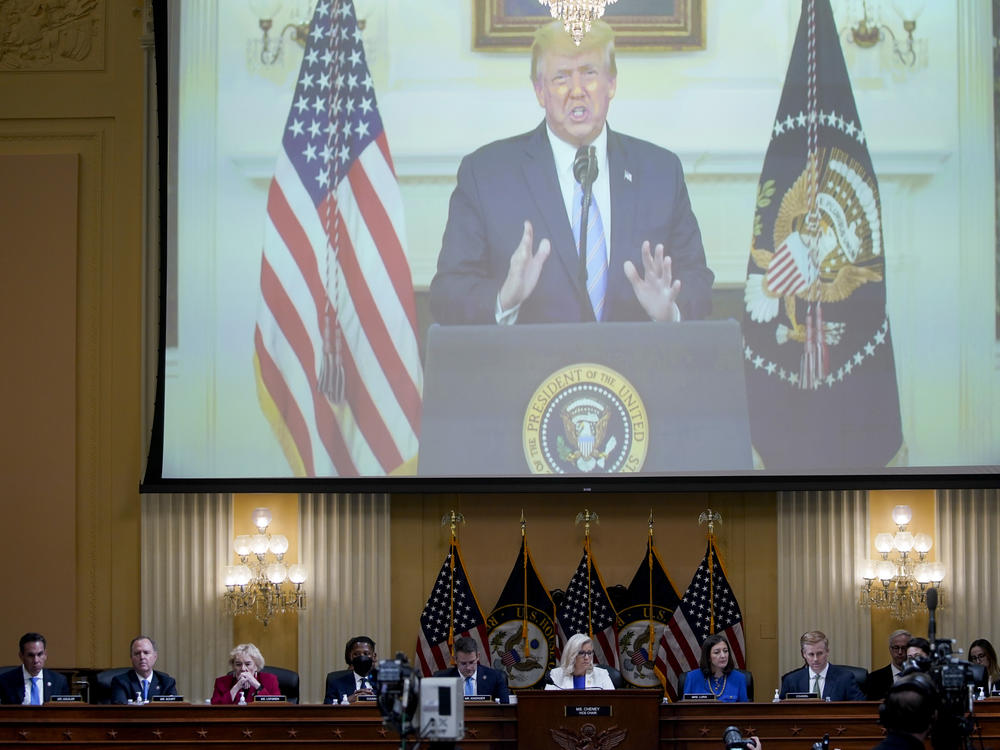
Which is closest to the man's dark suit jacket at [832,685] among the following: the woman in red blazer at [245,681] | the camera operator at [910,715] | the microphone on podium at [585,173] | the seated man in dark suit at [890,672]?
the seated man in dark suit at [890,672]

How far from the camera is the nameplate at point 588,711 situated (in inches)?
325

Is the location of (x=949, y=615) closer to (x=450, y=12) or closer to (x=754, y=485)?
(x=754, y=485)

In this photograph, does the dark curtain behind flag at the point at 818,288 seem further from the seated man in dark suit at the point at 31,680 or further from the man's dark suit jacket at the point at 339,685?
the seated man in dark suit at the point at 31,680

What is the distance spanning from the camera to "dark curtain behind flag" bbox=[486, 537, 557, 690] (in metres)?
10.8

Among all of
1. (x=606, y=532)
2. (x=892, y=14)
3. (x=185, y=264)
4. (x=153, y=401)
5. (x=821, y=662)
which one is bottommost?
(x=821, y=662)

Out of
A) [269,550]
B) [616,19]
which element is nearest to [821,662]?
[269,550]

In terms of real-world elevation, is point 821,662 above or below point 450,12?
below

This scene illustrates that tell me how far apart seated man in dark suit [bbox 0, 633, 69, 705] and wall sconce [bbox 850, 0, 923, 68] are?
23.7 ft

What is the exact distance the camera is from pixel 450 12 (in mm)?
11172

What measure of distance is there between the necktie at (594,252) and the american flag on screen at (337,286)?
1.33m

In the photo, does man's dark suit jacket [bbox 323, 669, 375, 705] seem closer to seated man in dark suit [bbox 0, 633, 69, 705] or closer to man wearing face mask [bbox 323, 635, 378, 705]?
man wearing face mask [bbox 323, 635, 378, 705]

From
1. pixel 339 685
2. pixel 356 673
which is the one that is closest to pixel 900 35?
pixel 356 673

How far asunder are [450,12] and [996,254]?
4426mm

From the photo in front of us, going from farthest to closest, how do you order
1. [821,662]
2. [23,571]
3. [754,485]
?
[23,571], [754,485], [821,662]
